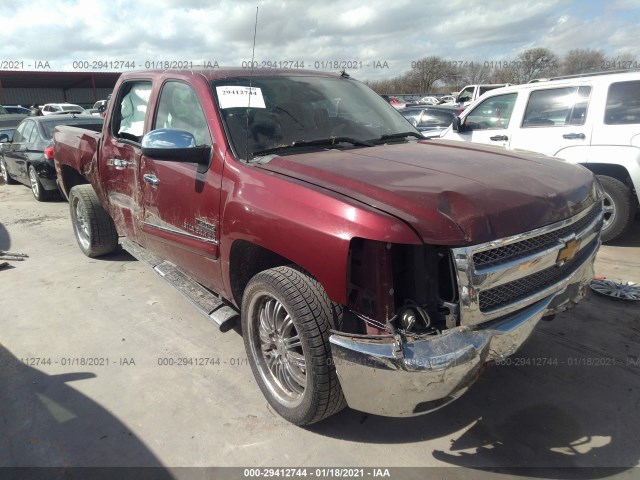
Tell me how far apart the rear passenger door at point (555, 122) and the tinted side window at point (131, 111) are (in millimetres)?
4506

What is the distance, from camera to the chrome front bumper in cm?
204

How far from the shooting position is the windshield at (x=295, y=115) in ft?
10.0

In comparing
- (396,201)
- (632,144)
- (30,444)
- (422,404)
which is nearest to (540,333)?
(422,404)

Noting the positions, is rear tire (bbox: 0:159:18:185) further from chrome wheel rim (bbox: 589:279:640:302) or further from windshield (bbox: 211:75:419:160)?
chrome wheel rim (bbox: 589:279:640:302)

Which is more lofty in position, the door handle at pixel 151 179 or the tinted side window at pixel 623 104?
the tinted side window at pixel 623 104

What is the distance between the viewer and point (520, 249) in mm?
2240

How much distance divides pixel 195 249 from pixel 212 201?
0.47m

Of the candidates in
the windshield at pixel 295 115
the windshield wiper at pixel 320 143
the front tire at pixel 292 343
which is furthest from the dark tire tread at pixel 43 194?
the front tire at pixel 292 343

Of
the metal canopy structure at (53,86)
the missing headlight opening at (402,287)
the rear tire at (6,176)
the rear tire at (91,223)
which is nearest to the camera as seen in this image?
the missing headlight opening at (402,287)

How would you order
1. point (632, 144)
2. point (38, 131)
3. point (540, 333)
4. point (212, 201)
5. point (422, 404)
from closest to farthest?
1. point (422, 404)
2. point (212, 201)
3. point (540, 333)
4. point (632, 144)
5. point (38, 131)

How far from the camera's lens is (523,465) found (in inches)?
95.1

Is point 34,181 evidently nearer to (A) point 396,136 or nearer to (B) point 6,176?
(B) point 6,176

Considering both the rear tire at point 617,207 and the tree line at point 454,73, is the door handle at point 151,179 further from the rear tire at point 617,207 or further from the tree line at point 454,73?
the tree line at point 454,73

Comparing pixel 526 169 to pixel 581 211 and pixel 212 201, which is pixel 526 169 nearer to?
pixel 581 211
